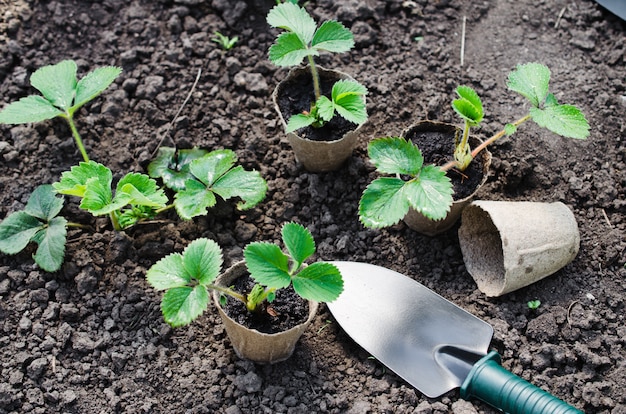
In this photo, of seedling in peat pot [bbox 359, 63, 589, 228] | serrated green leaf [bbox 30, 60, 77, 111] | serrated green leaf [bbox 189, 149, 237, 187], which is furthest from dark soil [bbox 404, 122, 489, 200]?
serrated green leaf [bbox 30, 60, 77, 111]

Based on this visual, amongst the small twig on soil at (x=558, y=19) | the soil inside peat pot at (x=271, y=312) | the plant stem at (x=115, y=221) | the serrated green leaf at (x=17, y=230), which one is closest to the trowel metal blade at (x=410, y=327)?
the soil inside peat pot at (x=271, y=312)

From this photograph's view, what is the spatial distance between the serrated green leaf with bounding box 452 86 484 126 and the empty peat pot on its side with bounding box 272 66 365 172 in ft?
1.05

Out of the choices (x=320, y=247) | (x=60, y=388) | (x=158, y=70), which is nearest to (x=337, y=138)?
(x=320, y=247)

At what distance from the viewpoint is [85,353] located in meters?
1.99

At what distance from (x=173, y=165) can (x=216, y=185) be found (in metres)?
0.25

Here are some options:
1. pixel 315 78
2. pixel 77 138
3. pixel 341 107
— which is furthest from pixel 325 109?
pixel 77 138

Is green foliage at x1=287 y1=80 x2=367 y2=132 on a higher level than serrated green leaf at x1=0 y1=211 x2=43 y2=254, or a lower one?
higher

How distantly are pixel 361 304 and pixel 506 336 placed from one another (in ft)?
1.36

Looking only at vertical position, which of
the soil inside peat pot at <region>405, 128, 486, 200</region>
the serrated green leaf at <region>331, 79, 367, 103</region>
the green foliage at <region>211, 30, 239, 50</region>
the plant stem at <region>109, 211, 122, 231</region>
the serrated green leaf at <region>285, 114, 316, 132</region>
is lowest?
the plant stem at <region>109, 211, 122, 231</region>

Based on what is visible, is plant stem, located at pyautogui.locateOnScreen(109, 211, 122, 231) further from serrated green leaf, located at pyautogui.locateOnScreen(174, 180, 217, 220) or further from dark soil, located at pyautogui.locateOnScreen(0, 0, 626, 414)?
serrated green leaf, located at pyautogui.locateOnScreen(174, 180, 217, 220)

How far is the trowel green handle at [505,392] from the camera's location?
1.75m

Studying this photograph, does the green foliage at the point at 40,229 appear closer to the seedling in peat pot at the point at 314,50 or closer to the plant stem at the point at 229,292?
the plant stem at the point at 229,292

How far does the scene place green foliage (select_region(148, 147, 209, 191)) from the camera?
2.21 metres

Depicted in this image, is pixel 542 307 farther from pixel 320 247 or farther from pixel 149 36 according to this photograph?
pixel 149 36
